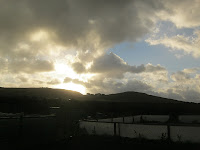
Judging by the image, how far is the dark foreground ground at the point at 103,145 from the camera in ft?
34.9

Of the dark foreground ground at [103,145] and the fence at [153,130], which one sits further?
the fence at [153,130]

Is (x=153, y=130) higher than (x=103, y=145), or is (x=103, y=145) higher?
(x=153, y=130)

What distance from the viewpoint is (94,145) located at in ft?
38.3

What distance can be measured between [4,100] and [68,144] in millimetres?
5082

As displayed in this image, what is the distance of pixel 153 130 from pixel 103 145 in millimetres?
3201

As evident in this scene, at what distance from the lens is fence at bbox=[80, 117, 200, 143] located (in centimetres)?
1091

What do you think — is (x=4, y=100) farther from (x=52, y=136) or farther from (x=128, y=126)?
(x=128, y=126)

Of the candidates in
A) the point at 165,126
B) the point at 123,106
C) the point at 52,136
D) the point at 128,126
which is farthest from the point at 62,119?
the point at 165,126

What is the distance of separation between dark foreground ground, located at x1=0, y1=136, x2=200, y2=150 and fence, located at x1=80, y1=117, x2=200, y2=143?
1.05 feet

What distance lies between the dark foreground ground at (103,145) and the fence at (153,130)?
32 centimetres

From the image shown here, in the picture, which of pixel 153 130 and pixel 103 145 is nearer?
pixel 103 145

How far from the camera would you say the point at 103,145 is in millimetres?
11617

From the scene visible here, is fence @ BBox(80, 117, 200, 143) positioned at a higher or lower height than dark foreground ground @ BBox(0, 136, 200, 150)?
higher

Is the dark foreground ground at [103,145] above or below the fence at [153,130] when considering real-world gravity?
below
